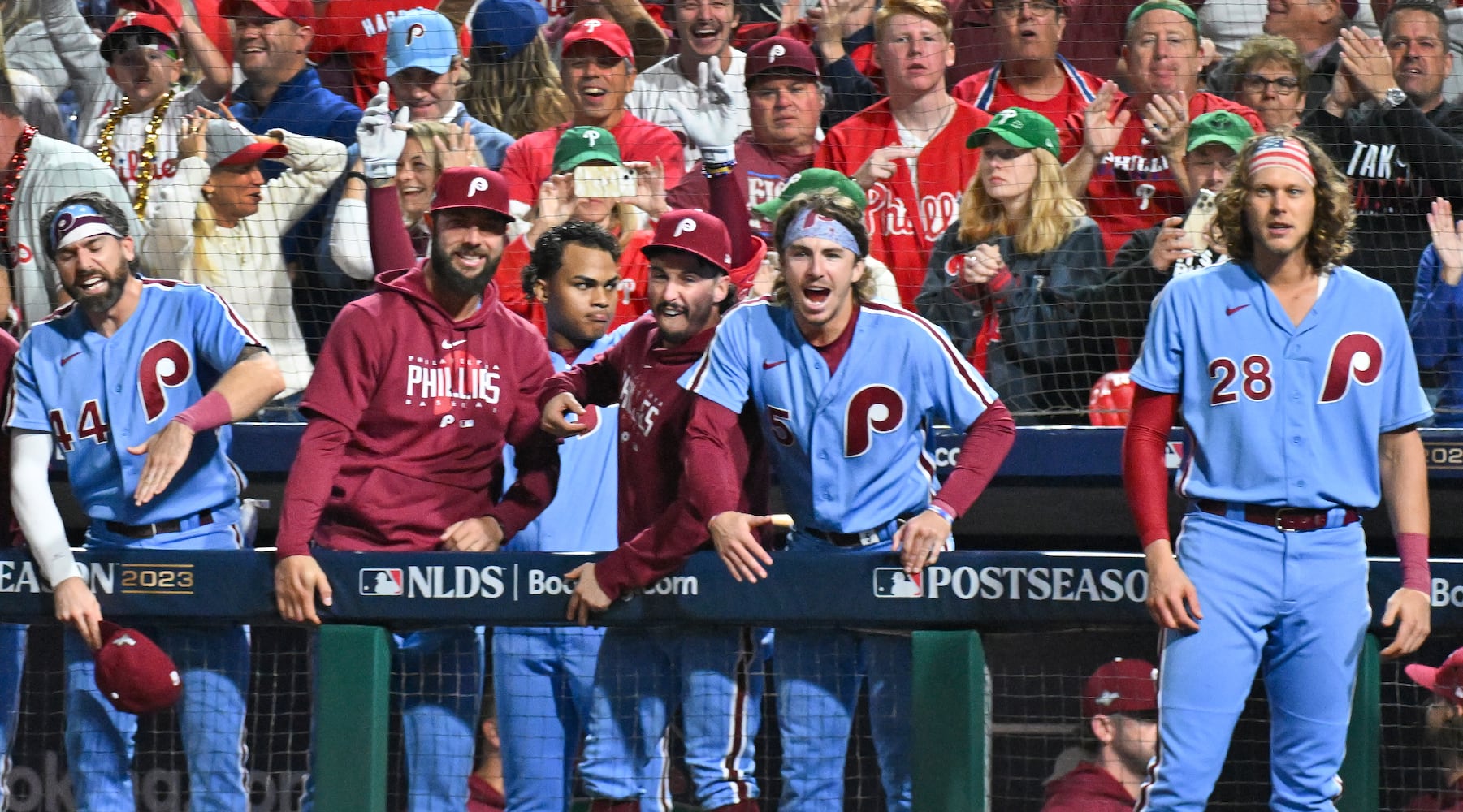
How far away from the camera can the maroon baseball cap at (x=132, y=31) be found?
5883 millimetres

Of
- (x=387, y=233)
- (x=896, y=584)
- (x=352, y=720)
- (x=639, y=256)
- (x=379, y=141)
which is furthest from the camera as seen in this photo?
(x=639, y=256)

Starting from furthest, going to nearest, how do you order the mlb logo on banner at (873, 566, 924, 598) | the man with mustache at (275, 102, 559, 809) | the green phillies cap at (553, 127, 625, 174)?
the green phillies cap at (553, 127, 625, 174) < the man with mustache at (275, 102, 559, 809) < the mlb logo on banner at (873, 566, 924, 598)

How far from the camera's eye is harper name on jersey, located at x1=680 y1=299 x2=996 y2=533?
3.60m

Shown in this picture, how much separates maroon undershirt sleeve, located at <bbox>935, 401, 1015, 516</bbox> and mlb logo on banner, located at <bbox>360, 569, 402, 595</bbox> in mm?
1131

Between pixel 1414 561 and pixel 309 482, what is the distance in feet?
7.30

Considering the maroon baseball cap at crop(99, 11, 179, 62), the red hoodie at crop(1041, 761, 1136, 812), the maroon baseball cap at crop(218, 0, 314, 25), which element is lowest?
the red hoodie at crop(1041, 761, 1136, 812)

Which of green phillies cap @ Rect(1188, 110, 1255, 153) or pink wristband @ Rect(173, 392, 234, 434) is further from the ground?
green phillies cap @ Rect(1188, 110, 1255, 153)

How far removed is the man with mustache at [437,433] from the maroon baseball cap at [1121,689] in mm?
1320

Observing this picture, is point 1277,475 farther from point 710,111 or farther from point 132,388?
point 710,111

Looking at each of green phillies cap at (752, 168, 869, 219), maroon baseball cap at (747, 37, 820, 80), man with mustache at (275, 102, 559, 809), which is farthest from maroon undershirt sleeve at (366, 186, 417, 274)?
maroon baseball cap at (747, 37, 820, 80)

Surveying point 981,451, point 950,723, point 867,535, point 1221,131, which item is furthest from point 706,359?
point 1221,131

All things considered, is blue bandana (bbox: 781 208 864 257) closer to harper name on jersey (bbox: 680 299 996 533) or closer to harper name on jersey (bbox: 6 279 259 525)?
harper name on jersey (bbox: 680 299 996 533)

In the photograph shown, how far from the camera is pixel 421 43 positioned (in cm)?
589

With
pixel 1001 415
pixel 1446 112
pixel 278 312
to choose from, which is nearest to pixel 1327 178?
pixel 1001 415
